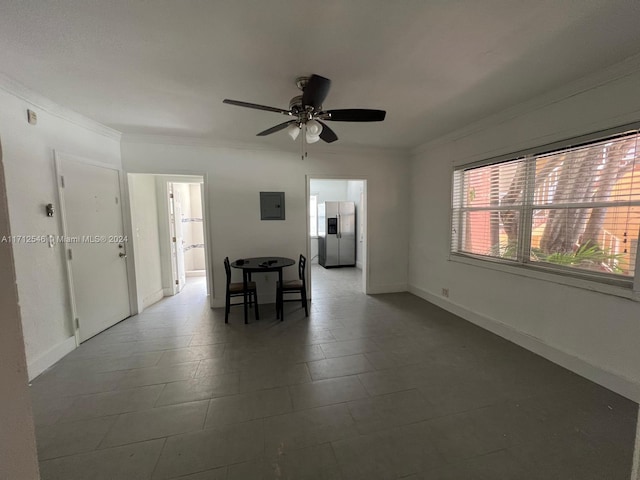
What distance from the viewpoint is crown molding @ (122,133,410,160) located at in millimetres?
3704

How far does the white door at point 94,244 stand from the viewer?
2914 mm

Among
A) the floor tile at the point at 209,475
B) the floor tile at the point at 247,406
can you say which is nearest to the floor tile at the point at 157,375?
the floor tile at the point at 247,406

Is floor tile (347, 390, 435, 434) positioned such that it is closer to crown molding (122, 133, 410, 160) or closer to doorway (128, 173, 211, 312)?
doorway (128, 173, 211, 312)

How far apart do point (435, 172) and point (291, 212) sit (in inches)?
90.6

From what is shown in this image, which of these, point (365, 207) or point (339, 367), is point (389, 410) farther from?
point (365, 207)

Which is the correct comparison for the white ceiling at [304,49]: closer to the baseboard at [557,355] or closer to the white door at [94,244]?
the white door at [94,244]

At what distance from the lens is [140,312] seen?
393 centimetres

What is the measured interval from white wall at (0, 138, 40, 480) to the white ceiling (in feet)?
5.05

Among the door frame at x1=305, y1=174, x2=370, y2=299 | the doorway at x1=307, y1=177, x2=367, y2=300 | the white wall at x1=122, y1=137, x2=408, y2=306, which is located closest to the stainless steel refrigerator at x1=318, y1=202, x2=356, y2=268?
the doorway at x1=307, y1=177, x2=367, y2=300

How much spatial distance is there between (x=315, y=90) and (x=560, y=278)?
2.72m

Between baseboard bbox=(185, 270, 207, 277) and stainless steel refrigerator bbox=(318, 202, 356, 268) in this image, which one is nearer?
baseboard bbox=(185, 270, 207, 277)

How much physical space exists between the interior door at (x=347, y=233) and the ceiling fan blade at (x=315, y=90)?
5092 millimetres

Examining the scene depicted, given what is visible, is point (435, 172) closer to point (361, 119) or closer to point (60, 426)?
point (361, 119)

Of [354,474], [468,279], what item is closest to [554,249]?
[468,279]
